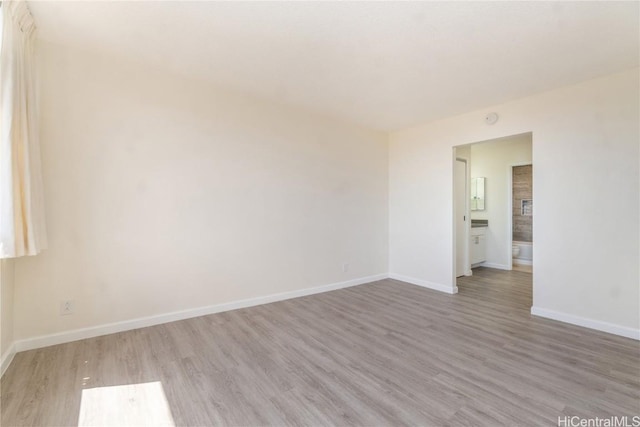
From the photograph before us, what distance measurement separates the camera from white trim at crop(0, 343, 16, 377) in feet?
6.87

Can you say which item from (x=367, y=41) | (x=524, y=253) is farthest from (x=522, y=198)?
(x=367, y=41)

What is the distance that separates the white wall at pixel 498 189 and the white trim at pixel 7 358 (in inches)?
272

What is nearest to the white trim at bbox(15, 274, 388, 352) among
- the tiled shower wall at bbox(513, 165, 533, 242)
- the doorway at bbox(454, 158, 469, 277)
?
the doorway at bbox(454, 158, 469, 277)

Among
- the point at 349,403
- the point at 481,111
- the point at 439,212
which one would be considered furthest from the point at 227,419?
the point at 481,111

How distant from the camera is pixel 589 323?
2986mm

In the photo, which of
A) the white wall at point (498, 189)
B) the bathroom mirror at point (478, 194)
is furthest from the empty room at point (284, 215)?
the bathroom mirror at point (478, 194)

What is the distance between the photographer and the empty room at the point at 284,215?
6.34 ft

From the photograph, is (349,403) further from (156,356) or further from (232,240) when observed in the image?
(232,240)

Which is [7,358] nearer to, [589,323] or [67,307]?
[67,307]

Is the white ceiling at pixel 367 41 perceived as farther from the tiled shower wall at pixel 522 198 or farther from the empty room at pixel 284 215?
the tiled shower wall at pixel 522 198

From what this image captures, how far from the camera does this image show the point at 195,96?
3.20 meters

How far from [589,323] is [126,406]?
163 inches

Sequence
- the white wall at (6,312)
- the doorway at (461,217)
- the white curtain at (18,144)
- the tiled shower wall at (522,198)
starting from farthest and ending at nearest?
the tiled shower wall at (522,198) → the doorway at (461,217) → the white wall at (6,312) → the white curtain at (18,144)

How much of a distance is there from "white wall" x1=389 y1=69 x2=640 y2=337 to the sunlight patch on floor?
382 centimetres
